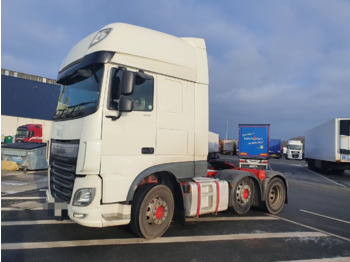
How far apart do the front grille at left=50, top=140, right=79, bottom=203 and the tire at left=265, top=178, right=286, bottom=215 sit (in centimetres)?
477

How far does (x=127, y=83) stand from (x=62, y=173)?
1.87m

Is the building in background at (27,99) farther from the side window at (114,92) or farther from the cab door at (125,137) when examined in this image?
the side window at (114,92)

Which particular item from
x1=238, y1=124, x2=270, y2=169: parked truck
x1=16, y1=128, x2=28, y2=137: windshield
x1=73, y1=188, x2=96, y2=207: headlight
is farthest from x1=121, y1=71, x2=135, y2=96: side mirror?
x1=16, y1=128, x2=28, y2=137: windshield

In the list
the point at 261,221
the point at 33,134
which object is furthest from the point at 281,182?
the point at 33,134

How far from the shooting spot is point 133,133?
447 cm

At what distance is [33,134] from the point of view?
2764 centimetres

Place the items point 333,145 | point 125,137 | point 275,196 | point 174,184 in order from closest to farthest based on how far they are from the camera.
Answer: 1. point 125,137
2. point 174,184
3. point 275,196
4. point 333,145

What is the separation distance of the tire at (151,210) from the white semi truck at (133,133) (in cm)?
2

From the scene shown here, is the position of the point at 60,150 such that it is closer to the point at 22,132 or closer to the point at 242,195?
the point at 242,195

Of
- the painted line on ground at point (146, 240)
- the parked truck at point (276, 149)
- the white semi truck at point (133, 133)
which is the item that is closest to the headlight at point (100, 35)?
the white semi truck at point (133, 133)

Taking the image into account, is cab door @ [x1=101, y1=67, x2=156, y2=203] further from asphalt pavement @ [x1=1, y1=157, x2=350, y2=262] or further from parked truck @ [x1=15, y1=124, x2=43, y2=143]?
parked truck @ [x1=15, y1=124, x2=43, y2=143]

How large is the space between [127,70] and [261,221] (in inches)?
178

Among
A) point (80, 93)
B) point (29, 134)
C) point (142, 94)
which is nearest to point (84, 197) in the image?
point (80, 93)

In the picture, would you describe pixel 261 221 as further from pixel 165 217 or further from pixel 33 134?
pixel 33 134
